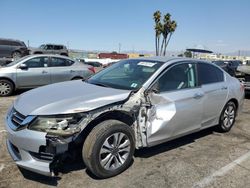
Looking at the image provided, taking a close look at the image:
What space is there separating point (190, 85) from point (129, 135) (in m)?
1.54

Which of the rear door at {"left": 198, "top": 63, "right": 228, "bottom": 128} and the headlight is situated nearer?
the headlight

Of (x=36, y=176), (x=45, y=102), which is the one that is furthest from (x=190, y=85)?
(x=36, y=176)

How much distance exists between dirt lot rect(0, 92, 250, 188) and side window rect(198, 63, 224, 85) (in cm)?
113

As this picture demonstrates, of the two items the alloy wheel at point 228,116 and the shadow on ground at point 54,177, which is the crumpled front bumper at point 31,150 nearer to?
the shadow on ground at point 54,177

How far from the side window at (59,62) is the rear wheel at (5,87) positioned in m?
1.52

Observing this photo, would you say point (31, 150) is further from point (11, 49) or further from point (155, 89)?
point (11, 49)

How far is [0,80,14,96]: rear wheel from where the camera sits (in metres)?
8.84

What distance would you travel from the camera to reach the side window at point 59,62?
9516mm

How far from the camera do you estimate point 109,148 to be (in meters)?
3.45

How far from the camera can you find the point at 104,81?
4.35 meters

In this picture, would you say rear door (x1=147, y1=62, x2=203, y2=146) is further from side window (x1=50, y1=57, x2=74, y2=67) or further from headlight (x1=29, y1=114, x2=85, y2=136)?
side window (x1=50, y1=57, x2=74, y2=67)

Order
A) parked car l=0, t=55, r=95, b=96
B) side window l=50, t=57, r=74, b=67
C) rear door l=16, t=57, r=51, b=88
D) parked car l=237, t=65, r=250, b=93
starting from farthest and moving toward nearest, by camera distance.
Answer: parked car l=237, t=65, r=250, b=93 < side window l=50, t=57, r=74, b=67 < rear door l=16, t=57, r=51, b=88 < parked car l=0, t=55, r=95, b=96

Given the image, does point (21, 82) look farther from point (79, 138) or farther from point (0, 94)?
point (79, 138)

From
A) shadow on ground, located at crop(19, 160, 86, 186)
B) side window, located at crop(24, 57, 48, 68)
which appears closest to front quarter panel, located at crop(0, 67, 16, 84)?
side window, located at crop(24, 57, 48, 68)
